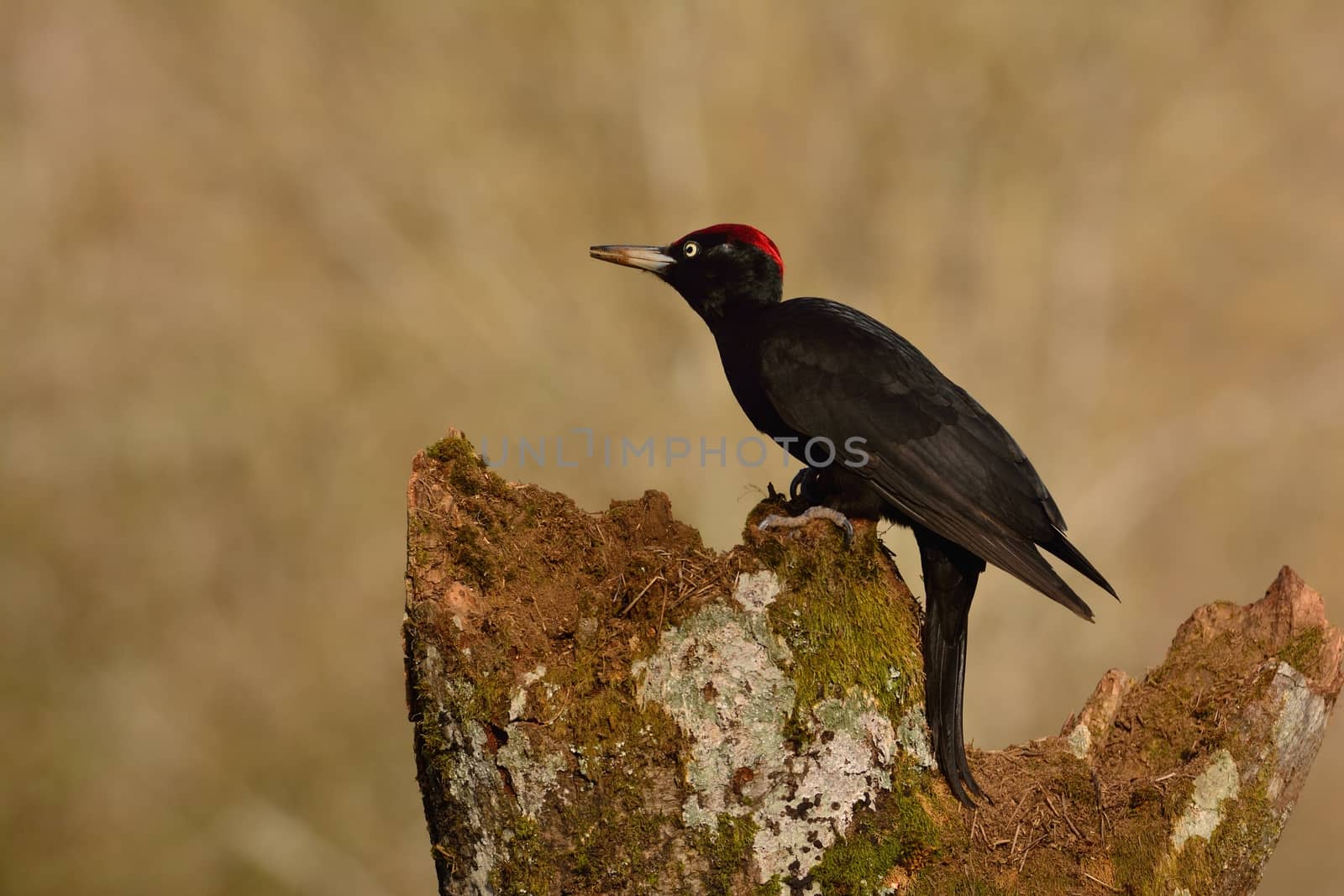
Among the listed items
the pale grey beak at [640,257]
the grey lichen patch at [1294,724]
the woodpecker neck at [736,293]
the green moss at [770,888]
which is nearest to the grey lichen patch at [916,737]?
the green moss at [770,888]

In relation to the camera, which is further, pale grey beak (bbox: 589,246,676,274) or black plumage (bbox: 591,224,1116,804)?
pale grey beak (bbox: 589,246,676,274)

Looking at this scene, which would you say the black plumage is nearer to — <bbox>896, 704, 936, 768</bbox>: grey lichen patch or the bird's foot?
<bbox>896, 704, 936, 768</bbox>: grey lichen patch

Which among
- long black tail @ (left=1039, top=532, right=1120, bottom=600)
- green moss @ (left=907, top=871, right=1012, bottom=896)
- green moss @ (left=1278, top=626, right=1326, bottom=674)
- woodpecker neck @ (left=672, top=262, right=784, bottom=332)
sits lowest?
green moss @ (left=907, top=871, right=1012, bottom=896)

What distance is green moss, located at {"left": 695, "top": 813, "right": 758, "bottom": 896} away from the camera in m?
2.73

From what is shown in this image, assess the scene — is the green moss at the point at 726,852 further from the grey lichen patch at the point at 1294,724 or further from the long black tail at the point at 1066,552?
the grey lichen patch at the point at 1294,724

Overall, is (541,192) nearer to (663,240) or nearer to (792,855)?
(663,240)

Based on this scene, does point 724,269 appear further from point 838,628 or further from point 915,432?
Answer: point 838,628

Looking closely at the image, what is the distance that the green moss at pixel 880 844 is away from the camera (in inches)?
109

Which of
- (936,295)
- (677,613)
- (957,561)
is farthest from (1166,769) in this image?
(936,295)

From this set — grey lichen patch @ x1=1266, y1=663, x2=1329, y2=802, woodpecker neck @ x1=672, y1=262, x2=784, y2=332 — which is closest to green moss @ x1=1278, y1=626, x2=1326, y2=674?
grey lichen patch @ x1=1266, y1=663, x2=1329, y2=802

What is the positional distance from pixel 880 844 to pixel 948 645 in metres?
0.65

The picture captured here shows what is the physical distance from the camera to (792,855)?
2754mm

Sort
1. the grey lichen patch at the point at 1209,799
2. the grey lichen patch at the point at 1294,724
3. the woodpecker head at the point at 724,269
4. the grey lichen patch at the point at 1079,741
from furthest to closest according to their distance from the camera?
the woodpecker head at the point at 724,269 < the grey lichen patch at the point at 1079,741 < the grey lichen patch at the point at 1294,724 < the grey lichen patch at the point at 1209,799

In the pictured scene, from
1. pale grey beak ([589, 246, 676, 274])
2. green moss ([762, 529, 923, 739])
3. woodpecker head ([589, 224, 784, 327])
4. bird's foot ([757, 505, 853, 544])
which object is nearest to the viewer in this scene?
green moss ([762, 529, 923, 739])
